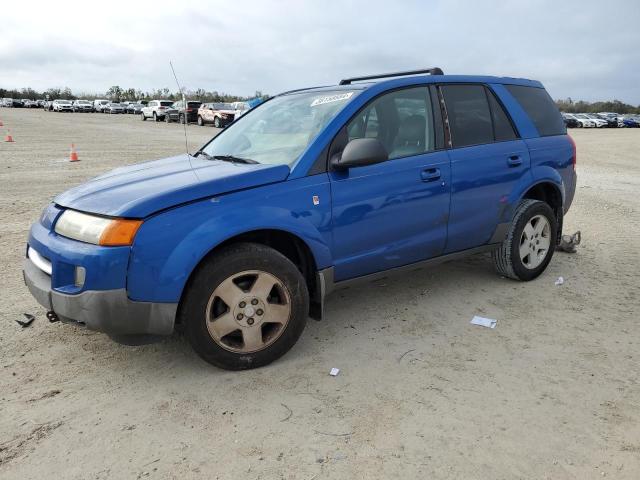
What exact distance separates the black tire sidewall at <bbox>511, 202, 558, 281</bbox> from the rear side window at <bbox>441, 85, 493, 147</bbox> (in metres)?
0.79

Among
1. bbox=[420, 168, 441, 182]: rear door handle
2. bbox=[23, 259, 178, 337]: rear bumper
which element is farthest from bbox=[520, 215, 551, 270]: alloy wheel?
bbox=[23, 259, 178, 337]: rear bumper

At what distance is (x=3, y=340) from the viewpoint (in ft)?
12.0

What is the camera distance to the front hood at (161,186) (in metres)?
2.92

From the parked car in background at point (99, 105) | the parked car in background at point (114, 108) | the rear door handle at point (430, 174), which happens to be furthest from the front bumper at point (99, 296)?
the parked car in background at point (99, 105)

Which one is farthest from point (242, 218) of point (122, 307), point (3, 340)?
point (3, 340)

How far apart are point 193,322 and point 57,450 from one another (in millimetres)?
910

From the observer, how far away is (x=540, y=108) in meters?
4.96

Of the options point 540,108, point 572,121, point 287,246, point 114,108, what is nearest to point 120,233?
point 287,246

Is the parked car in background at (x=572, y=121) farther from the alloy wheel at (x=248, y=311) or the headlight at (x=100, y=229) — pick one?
the headlight at (x=100, y=229)

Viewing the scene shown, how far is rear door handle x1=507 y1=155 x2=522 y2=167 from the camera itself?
4441 millimetres

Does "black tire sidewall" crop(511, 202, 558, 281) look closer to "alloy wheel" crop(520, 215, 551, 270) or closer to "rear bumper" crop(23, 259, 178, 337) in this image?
"alloy wheel" crop(520, 215, 551, 270)

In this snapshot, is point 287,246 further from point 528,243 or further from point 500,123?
point 528,243

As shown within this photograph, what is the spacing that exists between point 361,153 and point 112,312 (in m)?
1.75

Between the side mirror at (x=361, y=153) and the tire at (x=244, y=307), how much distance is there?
747 millimetres
